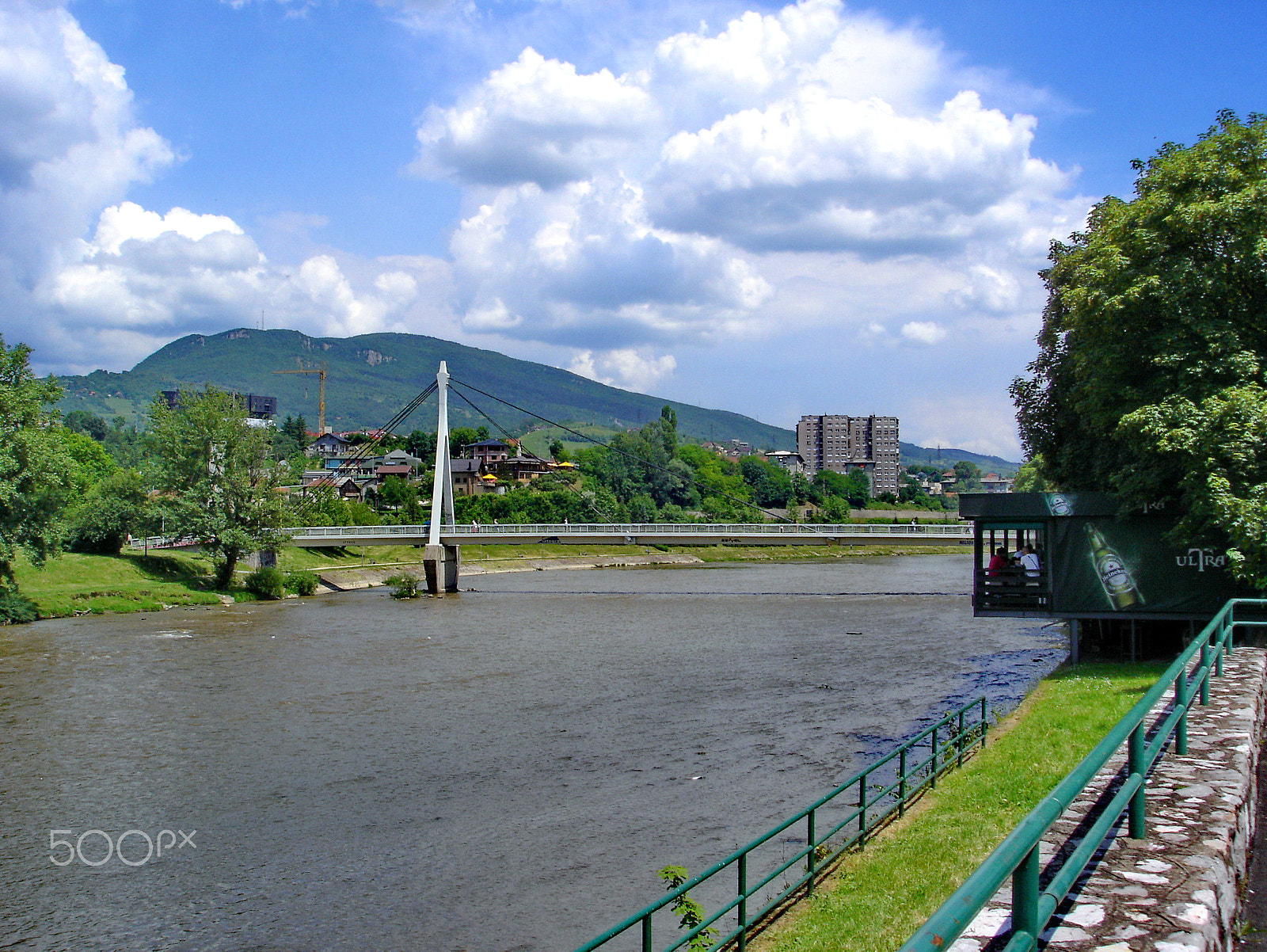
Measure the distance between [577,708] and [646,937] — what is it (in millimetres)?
15947

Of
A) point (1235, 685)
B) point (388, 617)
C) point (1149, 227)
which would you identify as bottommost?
point (388, 617)

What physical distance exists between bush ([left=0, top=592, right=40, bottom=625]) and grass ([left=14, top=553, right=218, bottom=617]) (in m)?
0.96

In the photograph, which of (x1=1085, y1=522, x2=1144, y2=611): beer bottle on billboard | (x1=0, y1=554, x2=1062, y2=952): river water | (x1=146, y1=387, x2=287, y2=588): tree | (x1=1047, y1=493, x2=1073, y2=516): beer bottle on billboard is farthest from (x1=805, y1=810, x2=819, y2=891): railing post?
(x1=146, y1=387, x2=287, y2=588): tree

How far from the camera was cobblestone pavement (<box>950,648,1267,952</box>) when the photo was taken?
3.68 meters

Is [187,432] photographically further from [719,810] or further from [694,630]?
[719,810]

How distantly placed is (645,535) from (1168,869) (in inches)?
2273

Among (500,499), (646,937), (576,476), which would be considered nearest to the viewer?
(646,937)

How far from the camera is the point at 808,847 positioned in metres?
10.0

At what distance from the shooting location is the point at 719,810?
48.1 feet

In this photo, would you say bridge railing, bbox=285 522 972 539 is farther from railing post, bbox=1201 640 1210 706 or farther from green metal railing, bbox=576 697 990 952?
railing post, bbox=1201 640 1210 706

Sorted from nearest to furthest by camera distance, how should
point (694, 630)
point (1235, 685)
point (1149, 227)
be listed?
point (1235, 685), point (1149, 227), point (694, 630)

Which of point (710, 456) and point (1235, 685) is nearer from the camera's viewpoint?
point (1235, 685)

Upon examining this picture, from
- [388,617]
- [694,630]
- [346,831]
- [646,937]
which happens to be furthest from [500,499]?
[646,937]

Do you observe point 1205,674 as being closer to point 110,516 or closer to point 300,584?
point 300,584
